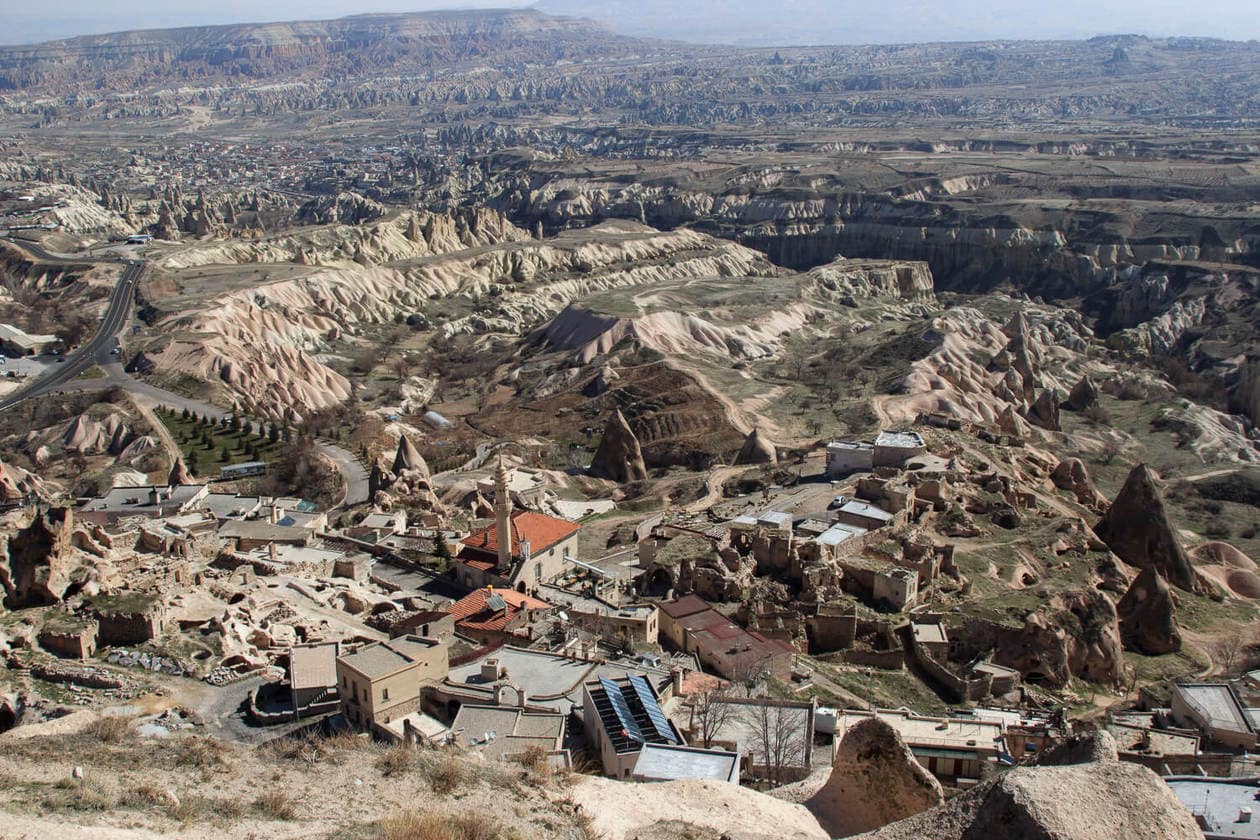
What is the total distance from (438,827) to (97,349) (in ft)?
234

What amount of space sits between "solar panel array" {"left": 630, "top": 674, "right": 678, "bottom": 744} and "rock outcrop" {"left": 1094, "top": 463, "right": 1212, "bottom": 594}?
2474 centimetres

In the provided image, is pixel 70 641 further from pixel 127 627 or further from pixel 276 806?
pixel 276 806

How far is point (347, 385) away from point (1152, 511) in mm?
52814

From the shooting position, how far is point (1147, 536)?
40.4m

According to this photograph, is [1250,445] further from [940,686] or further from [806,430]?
[940,686]

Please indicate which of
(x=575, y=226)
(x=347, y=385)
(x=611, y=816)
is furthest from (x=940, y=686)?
(x=575, y=226)

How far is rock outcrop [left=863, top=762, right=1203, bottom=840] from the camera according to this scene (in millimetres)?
11102

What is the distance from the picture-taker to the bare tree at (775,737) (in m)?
18.9

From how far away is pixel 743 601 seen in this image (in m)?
32.1

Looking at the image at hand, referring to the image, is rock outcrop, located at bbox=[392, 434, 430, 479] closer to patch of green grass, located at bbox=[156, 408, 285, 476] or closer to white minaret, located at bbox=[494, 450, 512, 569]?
patch of green grass, located at bbox=[156, 408, 285, 476]

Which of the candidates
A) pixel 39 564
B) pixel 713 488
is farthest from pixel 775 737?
pixel 713 488

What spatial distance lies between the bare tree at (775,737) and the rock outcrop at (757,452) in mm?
32104

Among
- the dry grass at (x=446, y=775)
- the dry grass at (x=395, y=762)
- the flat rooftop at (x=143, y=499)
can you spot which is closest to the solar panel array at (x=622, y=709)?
the dry grass at (x=446, y=775)

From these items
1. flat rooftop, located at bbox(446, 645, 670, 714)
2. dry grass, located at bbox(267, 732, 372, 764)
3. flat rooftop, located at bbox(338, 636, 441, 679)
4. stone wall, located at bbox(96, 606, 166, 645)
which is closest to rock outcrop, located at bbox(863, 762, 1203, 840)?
dry grass, located at bbox(267, 732, 372, 764)
